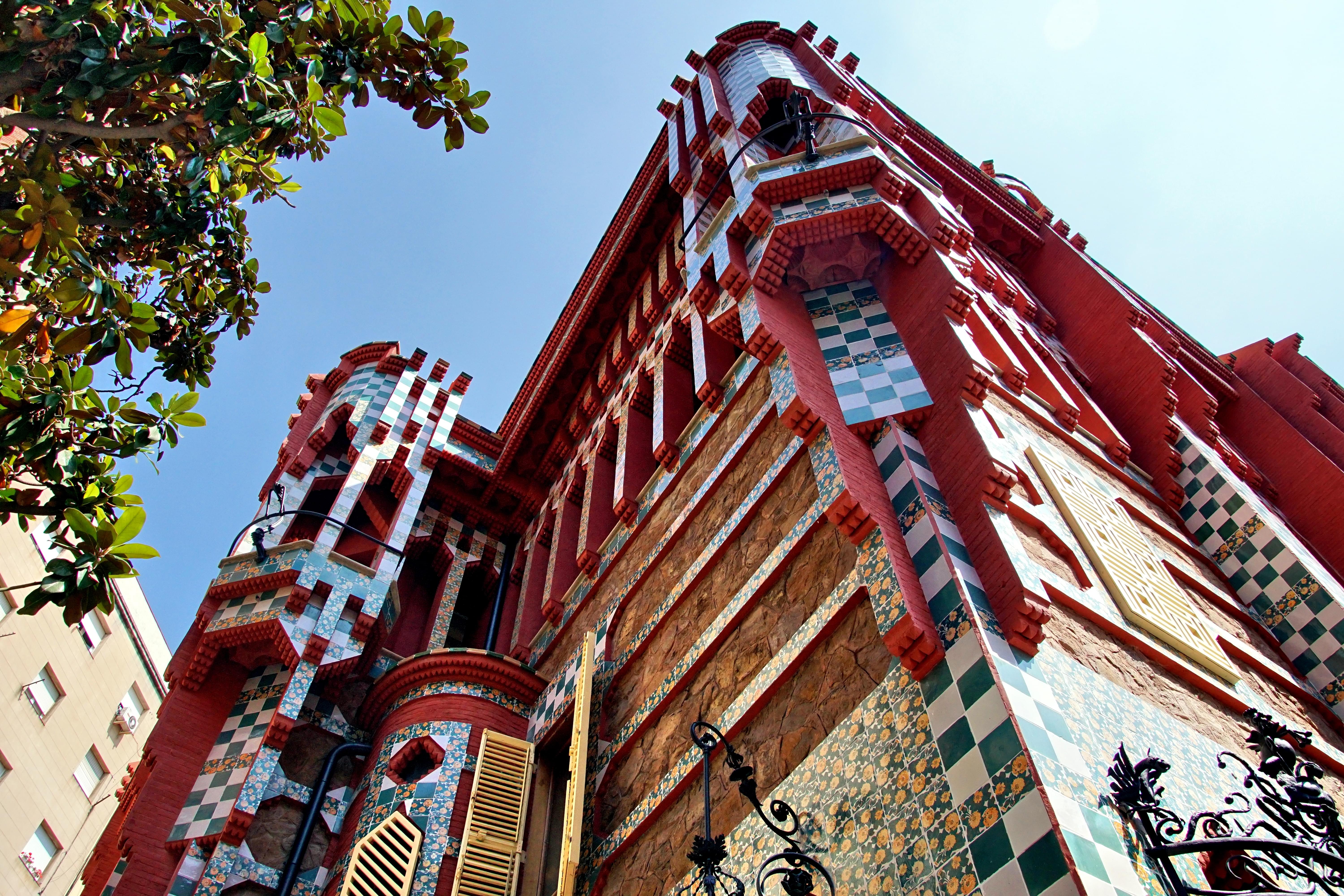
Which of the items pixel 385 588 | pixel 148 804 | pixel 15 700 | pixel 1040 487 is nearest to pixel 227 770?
pixel 148 804

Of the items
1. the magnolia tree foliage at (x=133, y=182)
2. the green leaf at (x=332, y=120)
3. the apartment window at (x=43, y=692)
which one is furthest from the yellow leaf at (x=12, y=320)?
the apartment window at (x=43, y=692)

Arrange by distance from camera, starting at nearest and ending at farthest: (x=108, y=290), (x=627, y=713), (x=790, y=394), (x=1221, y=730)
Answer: (x=108, y=290)
(x=1221, y=730)
(x=790, y=394)
(x=627, y=713)

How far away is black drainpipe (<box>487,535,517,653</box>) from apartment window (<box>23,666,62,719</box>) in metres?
10.2

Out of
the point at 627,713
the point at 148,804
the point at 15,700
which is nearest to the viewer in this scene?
the point at 627,713

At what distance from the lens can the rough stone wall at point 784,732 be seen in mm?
4977

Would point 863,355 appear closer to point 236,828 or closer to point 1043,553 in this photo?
point 1043,553

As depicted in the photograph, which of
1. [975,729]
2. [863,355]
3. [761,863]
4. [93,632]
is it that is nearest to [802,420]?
[863,355]

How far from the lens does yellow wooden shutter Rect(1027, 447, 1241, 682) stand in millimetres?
5664

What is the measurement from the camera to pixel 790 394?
6.12 meters

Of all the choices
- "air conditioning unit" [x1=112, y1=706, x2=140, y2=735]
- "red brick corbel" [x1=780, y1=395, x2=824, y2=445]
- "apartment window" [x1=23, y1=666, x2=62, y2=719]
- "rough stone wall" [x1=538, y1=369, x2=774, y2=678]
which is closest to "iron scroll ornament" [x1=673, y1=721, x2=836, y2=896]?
"red brick corbel" [x1=780, y1=395, x2=824, y2=445]

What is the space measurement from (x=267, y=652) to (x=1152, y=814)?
7698 mm

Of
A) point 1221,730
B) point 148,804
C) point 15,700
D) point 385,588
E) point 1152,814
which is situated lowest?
point 1152,814

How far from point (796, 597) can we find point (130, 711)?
20644 mm

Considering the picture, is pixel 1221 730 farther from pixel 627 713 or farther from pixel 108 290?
pixel 108 290
